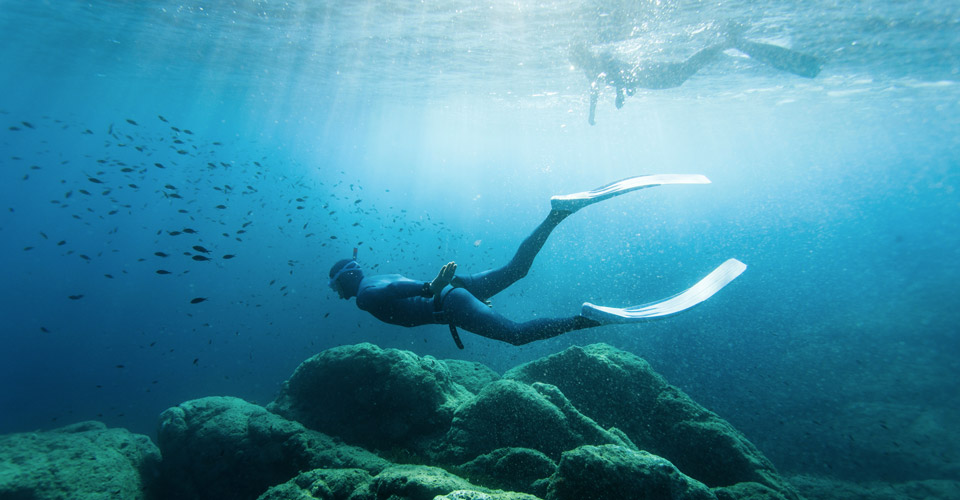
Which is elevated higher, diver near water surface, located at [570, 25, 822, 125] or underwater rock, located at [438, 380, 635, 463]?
diver near water surface, located at [570, 25, 822, 125]

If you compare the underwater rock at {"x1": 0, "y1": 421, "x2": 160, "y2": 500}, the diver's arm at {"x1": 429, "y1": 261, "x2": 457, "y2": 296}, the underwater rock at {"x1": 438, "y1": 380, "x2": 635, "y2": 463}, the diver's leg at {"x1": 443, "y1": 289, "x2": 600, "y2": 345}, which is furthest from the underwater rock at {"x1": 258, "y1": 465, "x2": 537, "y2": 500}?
the underwater rock at {"x1": 0, "y1": 421, "x2": 160, "y2": 500}

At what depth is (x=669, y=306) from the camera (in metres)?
4.86

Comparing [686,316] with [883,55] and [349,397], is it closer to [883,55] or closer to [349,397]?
[883,55]

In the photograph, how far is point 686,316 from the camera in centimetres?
1661

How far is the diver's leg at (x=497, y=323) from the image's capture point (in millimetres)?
4574

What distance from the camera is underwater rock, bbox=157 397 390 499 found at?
191 inches

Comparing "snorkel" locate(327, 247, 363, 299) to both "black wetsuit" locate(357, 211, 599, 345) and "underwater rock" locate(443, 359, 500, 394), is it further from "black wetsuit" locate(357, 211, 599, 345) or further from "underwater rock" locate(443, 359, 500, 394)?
"underwater rock" locate(443, 359, 500, 394)

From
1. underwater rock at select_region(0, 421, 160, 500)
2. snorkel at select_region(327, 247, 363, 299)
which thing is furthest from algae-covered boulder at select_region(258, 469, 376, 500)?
underwater rock at select_region(0, 421, 160, 500)

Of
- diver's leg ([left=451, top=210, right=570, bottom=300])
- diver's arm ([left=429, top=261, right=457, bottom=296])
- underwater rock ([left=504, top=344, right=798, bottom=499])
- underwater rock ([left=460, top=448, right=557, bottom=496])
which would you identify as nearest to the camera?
underwater rock ([left=460, top=448, right=557, bottom=496])

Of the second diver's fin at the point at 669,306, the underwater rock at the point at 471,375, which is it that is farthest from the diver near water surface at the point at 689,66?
the underwater rock at the point at 471,375

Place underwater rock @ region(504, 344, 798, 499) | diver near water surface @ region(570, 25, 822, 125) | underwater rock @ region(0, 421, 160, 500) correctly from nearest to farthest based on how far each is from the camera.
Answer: underwater rock @ region(504, 344, 798, 499) → underwater rock @ region(0, 421, 160, 500) → diver near water surface @ region(570, 25, 822, 125)

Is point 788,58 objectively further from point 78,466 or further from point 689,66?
point 78,466

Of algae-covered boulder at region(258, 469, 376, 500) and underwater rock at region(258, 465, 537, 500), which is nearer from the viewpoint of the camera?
underwater rock at region(258, 465, 537, 500)

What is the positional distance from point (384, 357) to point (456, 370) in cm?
245
